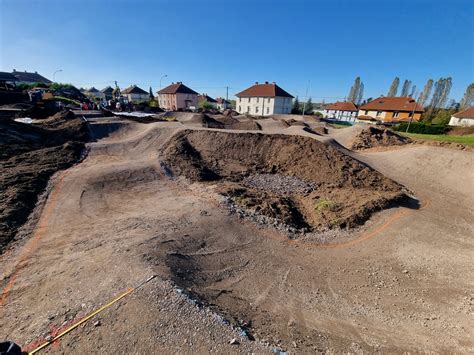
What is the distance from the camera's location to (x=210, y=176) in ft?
41.3

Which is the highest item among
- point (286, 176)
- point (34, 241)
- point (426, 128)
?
point (426, 128)

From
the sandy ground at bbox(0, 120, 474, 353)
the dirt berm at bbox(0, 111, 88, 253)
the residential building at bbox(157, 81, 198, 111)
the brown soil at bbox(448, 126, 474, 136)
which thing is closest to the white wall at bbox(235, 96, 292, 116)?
the residential building at bbox(157, 81, 198, 111)

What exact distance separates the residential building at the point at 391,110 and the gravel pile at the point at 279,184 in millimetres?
46490

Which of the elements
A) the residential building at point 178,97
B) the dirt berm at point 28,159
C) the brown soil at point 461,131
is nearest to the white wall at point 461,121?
the brown soil at point 461,131

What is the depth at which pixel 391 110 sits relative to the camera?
48.8 meters

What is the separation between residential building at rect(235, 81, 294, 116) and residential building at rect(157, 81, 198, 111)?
14.4m

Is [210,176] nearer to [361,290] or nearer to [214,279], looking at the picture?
[214,279]

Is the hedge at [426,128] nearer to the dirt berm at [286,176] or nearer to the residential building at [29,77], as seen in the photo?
the dirt berm at [286,176]

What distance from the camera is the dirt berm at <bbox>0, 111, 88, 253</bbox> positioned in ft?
25.4

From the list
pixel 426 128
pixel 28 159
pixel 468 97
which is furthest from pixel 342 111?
pixel 28 159

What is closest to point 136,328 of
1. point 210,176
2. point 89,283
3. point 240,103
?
point 89,283

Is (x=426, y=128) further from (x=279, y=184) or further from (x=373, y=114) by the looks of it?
(x=279, y=184)

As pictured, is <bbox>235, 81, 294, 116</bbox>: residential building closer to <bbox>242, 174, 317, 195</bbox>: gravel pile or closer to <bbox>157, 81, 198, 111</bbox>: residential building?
<bbox>157, 81, 198, 111</bbox>: residential building

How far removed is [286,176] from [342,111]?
53.0 metres
